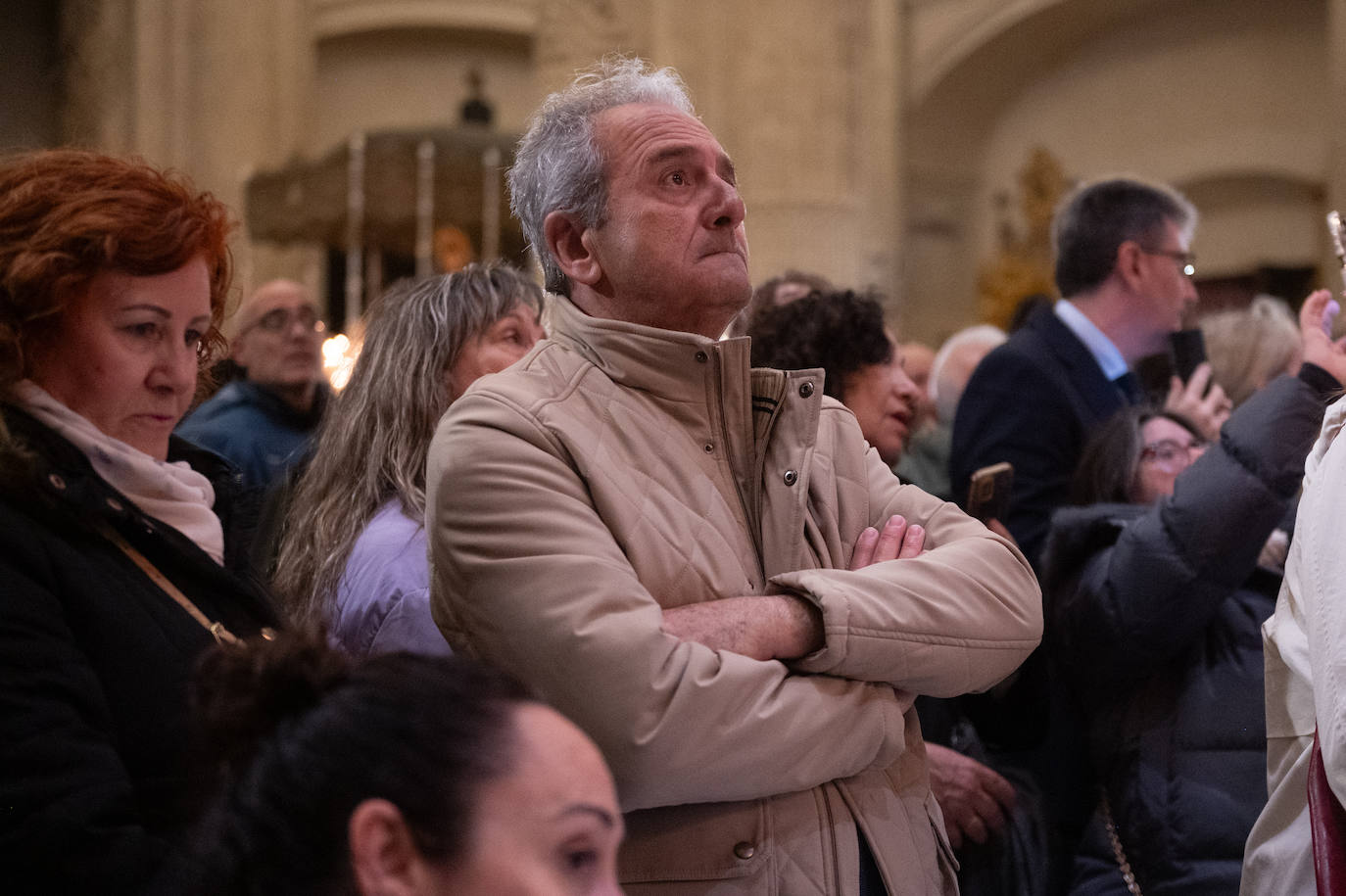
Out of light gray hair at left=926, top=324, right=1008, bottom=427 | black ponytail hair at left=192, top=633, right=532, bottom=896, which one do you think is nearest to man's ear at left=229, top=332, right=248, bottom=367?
light gray hair at left=926, top=324, right=1008, bottom=427

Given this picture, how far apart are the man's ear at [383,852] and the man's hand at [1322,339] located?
1.94 metres

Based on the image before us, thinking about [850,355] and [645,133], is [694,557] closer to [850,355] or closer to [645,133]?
[645,133]

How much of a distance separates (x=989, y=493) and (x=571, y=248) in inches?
38.6

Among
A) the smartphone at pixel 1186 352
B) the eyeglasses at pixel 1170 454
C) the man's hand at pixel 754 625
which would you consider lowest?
the man's hand at pixel 754 625

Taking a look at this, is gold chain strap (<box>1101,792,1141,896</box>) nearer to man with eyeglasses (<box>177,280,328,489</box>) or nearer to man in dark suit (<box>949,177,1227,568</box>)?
man in dark suit (<box>949,177,1227,568</box>)

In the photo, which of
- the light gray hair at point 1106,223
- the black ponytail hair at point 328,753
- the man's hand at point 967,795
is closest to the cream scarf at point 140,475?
the black ponytail hair at point 328,753

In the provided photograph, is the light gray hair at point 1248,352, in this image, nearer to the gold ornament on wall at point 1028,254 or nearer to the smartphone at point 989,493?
the smartphone at point 989,493

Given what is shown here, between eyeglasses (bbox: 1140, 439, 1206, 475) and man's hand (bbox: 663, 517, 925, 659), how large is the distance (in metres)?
1.51

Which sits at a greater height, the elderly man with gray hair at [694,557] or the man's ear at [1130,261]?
the man's ear at [1130,261]

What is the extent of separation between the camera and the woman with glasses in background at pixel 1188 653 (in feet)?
7.68

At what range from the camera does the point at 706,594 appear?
67.7 inches

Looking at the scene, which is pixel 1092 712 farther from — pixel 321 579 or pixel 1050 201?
pixel 1050 201

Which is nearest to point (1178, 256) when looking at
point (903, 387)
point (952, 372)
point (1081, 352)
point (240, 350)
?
point (1081, 352)

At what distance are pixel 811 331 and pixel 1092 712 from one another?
3.12 ft
